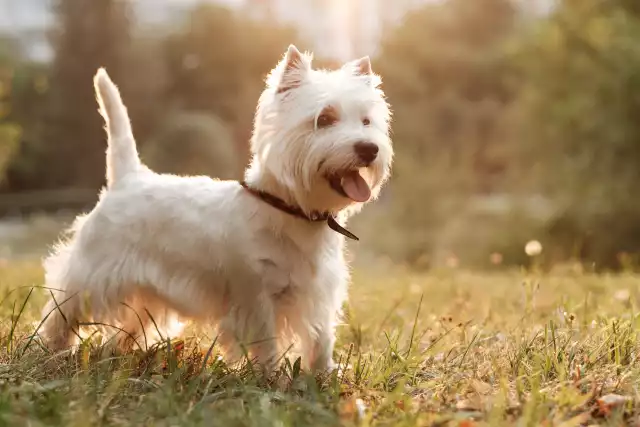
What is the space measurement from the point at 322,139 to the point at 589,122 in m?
11.1

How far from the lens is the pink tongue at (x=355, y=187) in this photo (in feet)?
9.07

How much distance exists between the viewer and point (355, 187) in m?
2.79

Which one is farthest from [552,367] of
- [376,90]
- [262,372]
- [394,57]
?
[394,57]

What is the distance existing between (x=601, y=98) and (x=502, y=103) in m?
12.5

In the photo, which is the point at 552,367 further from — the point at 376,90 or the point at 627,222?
the point at 627,222

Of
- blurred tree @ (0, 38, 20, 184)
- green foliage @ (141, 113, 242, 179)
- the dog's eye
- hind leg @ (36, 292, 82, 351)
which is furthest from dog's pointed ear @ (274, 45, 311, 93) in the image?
green foliage @ (141, 113, 242, 179)

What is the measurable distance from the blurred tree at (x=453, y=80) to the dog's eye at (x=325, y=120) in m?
16.3

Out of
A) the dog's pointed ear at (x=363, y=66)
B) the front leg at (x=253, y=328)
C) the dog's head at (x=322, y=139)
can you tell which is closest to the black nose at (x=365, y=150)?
the dog's head at (x=322, y=139)

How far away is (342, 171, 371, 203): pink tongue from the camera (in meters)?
2.76

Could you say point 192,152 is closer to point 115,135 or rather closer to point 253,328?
point 115,135

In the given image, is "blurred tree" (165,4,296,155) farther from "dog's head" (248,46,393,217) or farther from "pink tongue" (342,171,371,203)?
"pink tongue" (342,171,371,203)

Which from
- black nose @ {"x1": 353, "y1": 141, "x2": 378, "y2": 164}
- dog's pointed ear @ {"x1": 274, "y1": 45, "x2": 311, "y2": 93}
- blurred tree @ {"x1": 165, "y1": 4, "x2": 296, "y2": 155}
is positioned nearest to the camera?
black nose @ {"x1": 353, "y1": 141, "x2": 378, "y2": 164}

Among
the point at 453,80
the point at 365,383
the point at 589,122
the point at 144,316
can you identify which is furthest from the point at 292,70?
the point at 453,80

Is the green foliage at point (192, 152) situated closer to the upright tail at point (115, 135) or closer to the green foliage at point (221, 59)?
the green foliage at point (221, 59)
